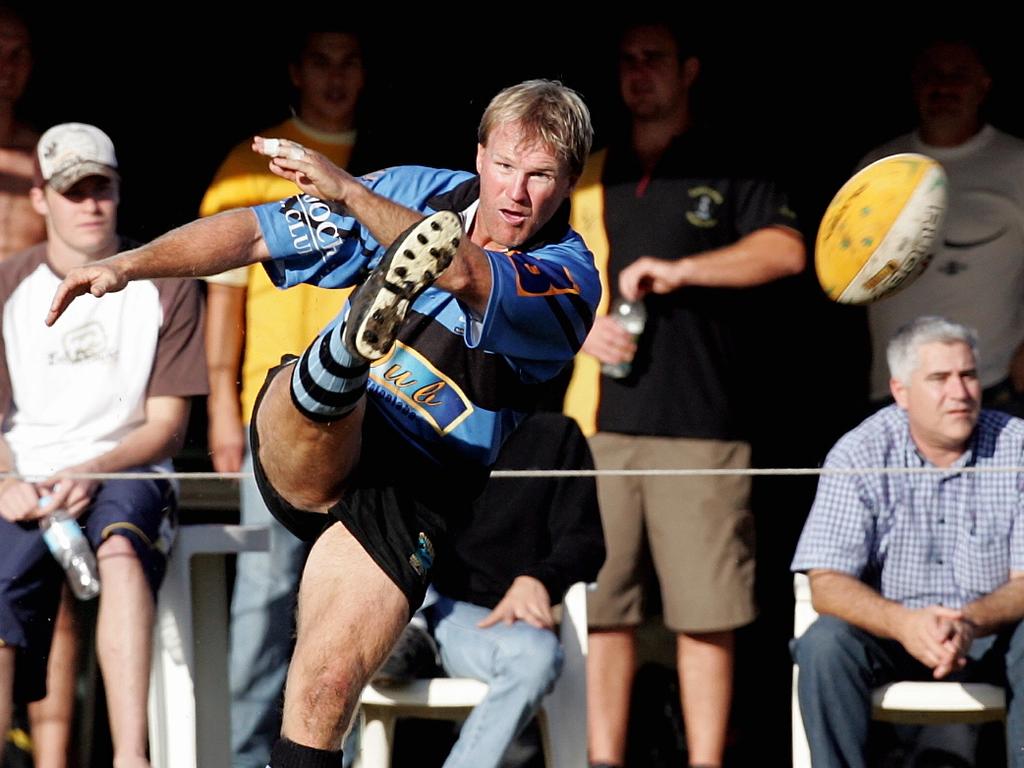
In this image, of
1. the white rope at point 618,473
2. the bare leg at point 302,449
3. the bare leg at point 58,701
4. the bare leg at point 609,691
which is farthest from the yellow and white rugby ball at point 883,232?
the bare leg at point 58,701

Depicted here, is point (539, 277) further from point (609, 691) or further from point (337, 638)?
point (609, 691)

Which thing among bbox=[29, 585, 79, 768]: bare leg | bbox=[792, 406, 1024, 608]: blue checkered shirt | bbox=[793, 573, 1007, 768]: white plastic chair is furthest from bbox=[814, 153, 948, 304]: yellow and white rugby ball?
bbox=[29, 585, 79, 768]: bare leg

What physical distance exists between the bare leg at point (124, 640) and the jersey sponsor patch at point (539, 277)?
1621mm

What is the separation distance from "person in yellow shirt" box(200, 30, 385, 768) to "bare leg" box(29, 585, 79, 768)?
0.44m

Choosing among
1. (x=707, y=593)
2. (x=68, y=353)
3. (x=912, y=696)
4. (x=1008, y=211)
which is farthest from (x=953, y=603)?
(x=68, y=353)

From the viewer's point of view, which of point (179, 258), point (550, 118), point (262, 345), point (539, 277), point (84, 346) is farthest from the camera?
point (262, 345)

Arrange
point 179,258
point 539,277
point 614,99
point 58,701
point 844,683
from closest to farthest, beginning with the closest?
point 539,277, point 179,258, point 844,683, point 58,701, point 614,99

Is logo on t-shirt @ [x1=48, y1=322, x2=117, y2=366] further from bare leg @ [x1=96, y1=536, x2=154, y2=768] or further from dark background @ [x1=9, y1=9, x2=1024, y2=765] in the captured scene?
dark background @ [x1=9, y1=9, x2=1024, y2=765]

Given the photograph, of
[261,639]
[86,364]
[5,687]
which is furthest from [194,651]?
[86,364]

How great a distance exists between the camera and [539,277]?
12.0ft

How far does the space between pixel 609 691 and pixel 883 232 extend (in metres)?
1.50

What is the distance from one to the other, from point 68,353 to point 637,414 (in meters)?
1.54

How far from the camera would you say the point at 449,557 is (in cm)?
506

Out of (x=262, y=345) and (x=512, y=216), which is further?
(x=262, y=345)
